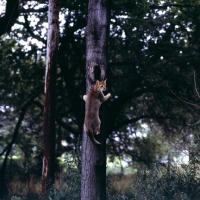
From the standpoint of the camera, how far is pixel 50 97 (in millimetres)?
12727

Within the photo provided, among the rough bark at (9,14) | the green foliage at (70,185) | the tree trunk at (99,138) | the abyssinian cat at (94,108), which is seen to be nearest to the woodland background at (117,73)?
the rough bark at (9,14)

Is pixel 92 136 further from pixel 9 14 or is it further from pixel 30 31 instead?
pixel 30 31

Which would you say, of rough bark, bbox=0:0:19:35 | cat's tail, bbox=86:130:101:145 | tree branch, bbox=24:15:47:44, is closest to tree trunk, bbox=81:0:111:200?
cat's tail, bbox=86:130:101:145

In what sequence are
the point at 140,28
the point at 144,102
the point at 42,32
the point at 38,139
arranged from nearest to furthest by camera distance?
the point at 140,28 < the point at 42,32 < the point at 144,102 < the point at 38,139

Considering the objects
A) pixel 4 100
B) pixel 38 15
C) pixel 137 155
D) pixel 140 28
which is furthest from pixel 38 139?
pixel 140 28

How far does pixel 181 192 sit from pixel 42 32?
975 centimetres

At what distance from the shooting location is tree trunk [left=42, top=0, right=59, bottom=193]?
12.5m

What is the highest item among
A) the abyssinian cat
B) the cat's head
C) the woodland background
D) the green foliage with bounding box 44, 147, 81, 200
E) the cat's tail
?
the woodland background

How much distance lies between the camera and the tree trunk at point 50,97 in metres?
12.5

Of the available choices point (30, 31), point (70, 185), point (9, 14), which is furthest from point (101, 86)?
point (30, 31)

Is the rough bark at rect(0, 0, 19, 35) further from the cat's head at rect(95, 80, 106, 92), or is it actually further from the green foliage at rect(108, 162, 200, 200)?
the green foliage at rect(108, 162, 200, 200)

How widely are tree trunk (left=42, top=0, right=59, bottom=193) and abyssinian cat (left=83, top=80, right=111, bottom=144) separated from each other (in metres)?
3.28

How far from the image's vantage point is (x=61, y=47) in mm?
17969

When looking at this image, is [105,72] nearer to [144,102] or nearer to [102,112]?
[102,112]
